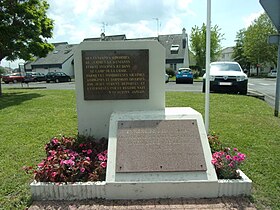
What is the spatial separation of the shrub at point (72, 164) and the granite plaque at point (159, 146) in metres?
0.36

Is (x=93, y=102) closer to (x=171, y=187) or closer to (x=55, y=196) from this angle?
(x=55, y=196)

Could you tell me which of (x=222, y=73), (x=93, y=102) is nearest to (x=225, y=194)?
(x=93, y=102)

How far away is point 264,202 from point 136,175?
1.59 m

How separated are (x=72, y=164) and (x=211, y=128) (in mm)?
3555

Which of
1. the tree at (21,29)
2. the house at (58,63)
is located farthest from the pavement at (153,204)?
the house at (58,63)

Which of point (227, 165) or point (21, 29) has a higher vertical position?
point (21, 29)

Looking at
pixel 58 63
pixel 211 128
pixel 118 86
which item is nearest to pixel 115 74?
pixel 118 86

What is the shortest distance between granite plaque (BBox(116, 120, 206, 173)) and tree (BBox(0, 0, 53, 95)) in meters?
11.9

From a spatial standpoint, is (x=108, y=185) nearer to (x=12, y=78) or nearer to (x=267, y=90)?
(x=267, y=90)

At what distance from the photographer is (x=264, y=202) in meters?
3.04

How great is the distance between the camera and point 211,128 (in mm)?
5832

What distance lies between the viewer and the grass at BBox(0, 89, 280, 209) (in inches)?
130

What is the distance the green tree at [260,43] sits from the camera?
141 ft

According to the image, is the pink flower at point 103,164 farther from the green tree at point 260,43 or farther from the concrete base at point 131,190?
the green tree at point 260,43
